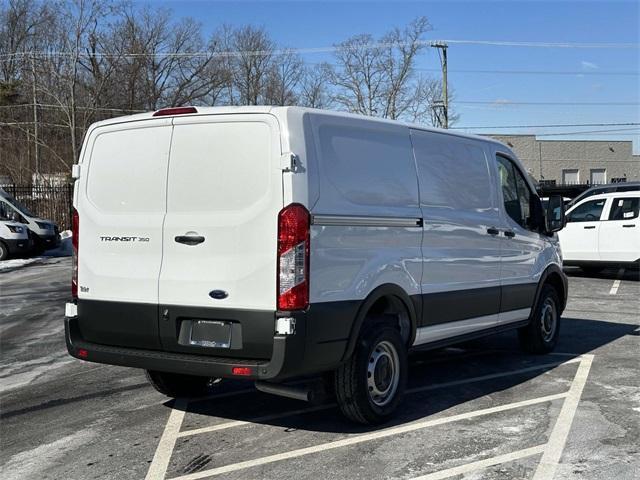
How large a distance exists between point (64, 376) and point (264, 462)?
334 centimetres

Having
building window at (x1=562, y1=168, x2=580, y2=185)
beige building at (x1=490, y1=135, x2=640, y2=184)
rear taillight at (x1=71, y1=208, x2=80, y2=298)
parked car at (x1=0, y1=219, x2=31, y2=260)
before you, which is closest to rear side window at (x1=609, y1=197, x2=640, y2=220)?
rear taillight at (x1=71, y1=208, x2=80, y2=298)

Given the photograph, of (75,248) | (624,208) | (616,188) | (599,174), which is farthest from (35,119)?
(599,174)

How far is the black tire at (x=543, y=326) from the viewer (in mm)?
7613

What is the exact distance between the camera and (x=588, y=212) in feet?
50.5

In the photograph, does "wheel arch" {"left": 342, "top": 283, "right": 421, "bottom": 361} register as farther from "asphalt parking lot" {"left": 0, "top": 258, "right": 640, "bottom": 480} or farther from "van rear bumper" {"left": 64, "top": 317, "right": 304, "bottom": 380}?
"asphalt parking lot" {"left": 0, "top": 258, "right": 640, "bottom": 480}

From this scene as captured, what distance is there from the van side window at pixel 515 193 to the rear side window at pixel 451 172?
1.21ft

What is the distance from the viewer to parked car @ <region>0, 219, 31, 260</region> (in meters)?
20.3

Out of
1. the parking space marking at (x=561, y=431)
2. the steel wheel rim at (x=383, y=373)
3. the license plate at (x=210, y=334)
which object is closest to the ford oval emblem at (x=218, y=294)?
the license plate at (x=210, y=334)

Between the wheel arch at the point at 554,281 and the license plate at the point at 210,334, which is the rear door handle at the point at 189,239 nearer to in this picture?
the license plate at the point at 210,334

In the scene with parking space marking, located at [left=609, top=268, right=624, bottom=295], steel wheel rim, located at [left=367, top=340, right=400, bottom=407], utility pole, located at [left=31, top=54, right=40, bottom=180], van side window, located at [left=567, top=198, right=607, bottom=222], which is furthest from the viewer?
utility pole, located at [left=31, top=54, right=40, bottom=180]

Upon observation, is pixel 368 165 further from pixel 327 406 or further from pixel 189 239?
pixel 327 406

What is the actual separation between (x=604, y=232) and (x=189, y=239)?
12285 millimetres

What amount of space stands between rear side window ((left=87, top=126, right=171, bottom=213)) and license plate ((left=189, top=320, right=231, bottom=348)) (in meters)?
0.84

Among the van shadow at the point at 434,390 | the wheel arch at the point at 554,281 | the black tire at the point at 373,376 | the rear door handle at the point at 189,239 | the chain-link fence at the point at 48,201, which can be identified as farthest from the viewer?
the chain-link fence at the point at 48,201
